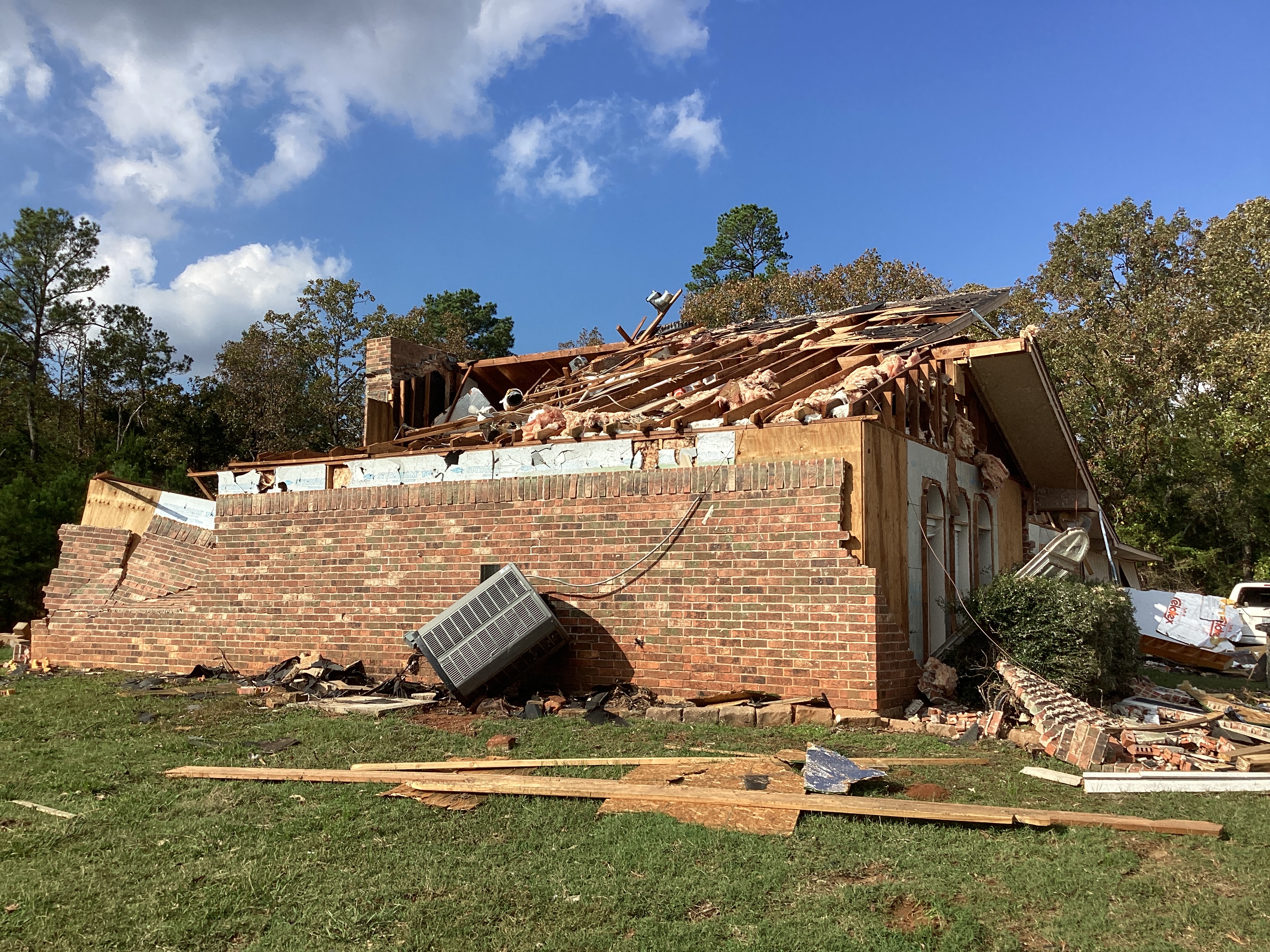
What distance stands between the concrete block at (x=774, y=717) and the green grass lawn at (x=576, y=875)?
Answer: 1717 millimetres

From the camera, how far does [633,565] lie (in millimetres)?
9086

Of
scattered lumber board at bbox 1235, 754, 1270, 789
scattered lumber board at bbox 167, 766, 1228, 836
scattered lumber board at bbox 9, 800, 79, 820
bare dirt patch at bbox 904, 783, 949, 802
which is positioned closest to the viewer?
scattered lumber board at bbox 167, 766, 1228, 836

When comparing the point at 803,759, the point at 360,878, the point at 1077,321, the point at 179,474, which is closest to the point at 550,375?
the point at 803,759

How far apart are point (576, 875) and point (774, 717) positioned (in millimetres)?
3802

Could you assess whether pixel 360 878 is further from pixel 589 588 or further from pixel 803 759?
pixel 589 588

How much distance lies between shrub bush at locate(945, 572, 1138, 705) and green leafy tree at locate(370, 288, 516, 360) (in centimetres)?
2055

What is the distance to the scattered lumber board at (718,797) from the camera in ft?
16.6

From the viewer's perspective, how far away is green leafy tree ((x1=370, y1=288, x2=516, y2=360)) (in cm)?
3075

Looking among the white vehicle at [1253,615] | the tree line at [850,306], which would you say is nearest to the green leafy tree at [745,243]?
the tree line at [850,306]

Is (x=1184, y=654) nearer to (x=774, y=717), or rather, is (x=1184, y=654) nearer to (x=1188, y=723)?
(x=1188, y=723)

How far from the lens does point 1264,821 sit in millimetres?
5375

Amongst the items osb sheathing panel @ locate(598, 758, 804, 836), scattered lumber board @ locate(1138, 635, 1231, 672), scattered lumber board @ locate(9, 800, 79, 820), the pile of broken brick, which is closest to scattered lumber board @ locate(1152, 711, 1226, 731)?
the pile of broken brick

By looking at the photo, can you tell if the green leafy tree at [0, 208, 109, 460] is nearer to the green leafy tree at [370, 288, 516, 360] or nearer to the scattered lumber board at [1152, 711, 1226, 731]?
the green leafy tree at [370, 288, 516, 360]

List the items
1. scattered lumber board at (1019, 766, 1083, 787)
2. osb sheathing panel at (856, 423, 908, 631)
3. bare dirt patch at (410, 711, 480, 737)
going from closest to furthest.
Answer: scattered lumber board at (1019, 766, 1083, 787)
bare dirt patch at (410, 711, 480, 737)
osb sheathing panel at (856, 423, 908, 631)
